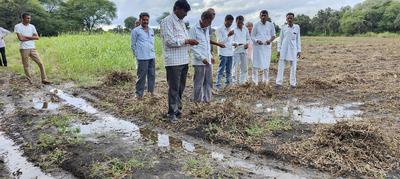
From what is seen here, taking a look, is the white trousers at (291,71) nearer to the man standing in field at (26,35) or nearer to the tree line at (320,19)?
the man standing in field at (26,35)

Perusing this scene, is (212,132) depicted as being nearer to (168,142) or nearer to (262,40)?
(168,142)

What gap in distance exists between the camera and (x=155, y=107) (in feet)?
21.7

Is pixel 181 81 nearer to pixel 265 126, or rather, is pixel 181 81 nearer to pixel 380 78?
pixel 265 126

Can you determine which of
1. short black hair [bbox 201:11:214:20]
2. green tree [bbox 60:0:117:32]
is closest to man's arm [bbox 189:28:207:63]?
short black hair [bbox 201:11:214:20]

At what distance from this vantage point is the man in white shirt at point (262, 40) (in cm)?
833

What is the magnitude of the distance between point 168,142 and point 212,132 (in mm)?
621

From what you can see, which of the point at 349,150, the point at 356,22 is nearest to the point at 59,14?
the point at 356,22

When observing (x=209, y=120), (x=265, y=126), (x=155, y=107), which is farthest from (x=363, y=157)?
A: (x=155, y=107)

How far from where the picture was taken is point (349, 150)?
167 inches

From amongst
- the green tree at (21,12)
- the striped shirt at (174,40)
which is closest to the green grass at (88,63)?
the striped shirt at (174,40)

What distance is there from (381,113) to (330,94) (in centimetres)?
166

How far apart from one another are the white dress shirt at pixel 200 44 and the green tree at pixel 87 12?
69.8 m

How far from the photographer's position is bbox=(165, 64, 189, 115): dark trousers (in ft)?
18.7

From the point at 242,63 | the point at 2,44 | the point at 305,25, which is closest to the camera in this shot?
the point at 242,63
